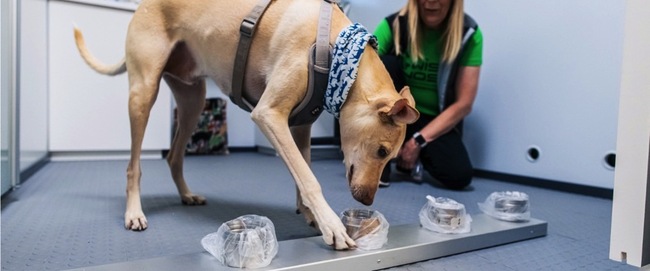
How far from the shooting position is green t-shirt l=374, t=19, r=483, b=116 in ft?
7.45

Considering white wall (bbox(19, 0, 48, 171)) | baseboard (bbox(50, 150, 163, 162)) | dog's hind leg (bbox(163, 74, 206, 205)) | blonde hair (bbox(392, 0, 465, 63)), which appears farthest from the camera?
baseboard (bbox(50, 150, 163, 162))

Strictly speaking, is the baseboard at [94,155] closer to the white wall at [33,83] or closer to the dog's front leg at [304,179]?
the white wall at [33,83]

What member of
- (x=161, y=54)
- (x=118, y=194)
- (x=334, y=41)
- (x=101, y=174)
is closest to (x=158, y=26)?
(x=161, y=54)

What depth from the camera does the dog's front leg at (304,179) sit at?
105cm

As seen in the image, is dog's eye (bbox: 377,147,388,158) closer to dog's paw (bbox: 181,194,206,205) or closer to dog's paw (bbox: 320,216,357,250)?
dog's paw (bbox: 320,216,357,250)

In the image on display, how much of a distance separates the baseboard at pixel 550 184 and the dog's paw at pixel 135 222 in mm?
1853

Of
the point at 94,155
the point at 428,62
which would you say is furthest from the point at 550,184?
the point at 94,155

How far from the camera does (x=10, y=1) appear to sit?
1.66 meters

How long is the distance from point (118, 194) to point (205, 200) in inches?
16.9

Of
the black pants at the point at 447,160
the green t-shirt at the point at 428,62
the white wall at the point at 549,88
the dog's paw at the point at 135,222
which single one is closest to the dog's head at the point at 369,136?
the dog's paw at the point at 135,222

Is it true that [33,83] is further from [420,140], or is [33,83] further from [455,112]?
[455,112]

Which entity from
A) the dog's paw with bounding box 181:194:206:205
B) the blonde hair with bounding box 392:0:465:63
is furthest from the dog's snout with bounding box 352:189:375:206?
the blonde hair with bounding box 392:0:465:63

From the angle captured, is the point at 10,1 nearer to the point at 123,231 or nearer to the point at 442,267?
the point at 123,231

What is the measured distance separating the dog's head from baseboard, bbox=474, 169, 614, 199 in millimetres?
1371
